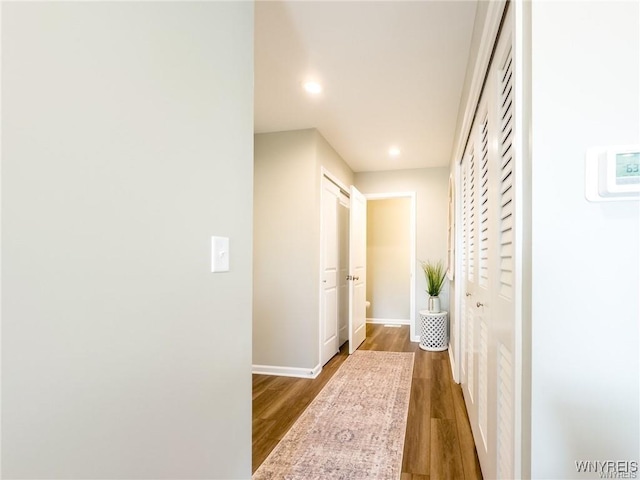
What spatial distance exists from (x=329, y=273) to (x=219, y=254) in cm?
279

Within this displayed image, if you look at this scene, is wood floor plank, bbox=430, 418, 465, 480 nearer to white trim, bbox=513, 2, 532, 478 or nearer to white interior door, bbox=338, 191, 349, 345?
white trim, bbox=513, 2, 532, 478

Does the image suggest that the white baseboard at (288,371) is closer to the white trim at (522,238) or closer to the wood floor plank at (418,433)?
the wood floor plank at (418,433)

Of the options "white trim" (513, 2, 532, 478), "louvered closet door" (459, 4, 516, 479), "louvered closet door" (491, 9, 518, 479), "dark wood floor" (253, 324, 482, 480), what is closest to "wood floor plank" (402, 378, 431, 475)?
"dark wood floor" (253, 324, 482, 480)

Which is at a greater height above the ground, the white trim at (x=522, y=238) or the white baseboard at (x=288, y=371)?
the white trim at (x=522, y=238)

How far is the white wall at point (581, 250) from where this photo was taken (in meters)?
0.72

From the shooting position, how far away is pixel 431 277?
14.8 feet

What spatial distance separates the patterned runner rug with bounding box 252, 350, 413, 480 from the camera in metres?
1.84

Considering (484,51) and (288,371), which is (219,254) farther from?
(288,371)

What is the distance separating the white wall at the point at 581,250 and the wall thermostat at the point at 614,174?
0.06 feet

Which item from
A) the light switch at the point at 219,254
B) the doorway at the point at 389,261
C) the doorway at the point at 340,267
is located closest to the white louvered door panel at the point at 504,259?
the light switch at the point at 219,254

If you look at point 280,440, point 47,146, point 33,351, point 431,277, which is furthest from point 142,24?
point 431,277

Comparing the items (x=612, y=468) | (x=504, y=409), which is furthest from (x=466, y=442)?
(x=612, y=468)

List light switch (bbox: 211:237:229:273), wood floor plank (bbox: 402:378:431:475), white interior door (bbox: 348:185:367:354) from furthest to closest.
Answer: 1. white interior door (bbox: 348:185:367:354)
2. wood floor plank (bbox: 402:378:431:475)
3. light switch (bbox: 211:237:229:273)

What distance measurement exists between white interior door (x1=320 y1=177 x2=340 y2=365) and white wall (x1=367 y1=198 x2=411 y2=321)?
6.66 feet
